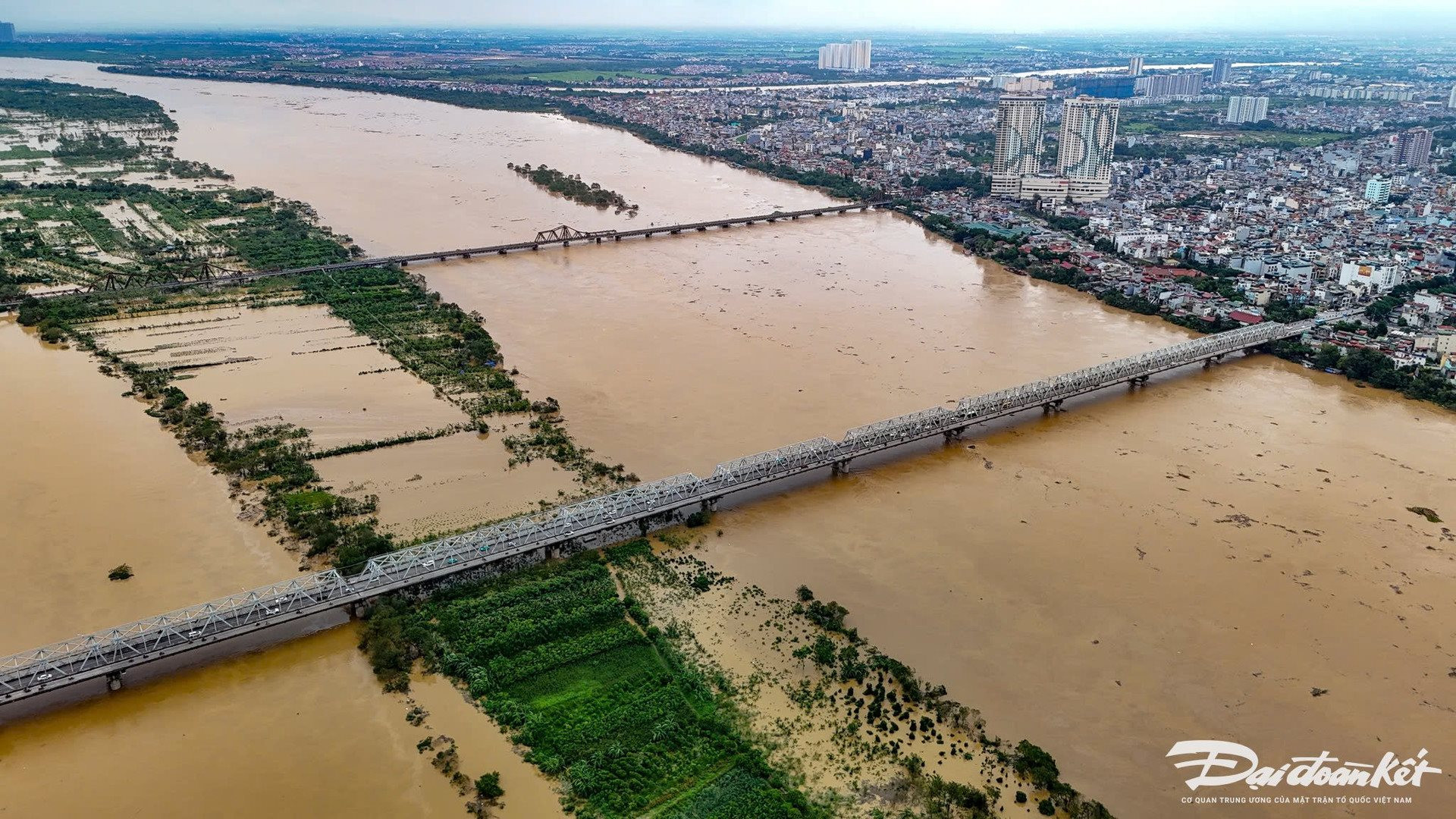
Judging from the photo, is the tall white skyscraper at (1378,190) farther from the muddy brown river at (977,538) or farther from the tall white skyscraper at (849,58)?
the tall white skyscraper at (849,58)

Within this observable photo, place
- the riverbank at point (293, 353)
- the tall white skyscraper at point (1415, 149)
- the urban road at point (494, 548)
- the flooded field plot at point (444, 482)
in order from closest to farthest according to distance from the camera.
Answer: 1. the urban road at point (494, 548)
2. the flooded field plot at point (444, 482)
3. the riverbank at point (293, 353)
4. the tall white skyscraper at point (1415, 149)

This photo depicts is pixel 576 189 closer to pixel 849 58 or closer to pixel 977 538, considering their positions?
pixel 977 538

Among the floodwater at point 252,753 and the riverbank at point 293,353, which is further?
the riverbank at point 293,353

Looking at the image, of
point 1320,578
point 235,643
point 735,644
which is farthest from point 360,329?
point 1320,578

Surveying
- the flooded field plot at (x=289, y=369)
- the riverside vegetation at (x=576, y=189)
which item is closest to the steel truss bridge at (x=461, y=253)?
the flooded field plot at (x=289, y=369)

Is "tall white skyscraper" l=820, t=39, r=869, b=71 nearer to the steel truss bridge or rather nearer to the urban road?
A: the steel truss bridge

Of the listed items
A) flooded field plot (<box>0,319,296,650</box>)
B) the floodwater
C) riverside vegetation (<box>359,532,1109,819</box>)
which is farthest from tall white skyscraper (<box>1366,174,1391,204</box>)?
flooded field plot (<box>0,319,296,650</box>)

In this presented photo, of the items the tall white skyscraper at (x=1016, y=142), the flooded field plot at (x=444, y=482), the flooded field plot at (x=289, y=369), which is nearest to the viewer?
the flooded field plot at (x=444, y=482)

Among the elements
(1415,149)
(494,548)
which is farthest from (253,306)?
(1415,149)
